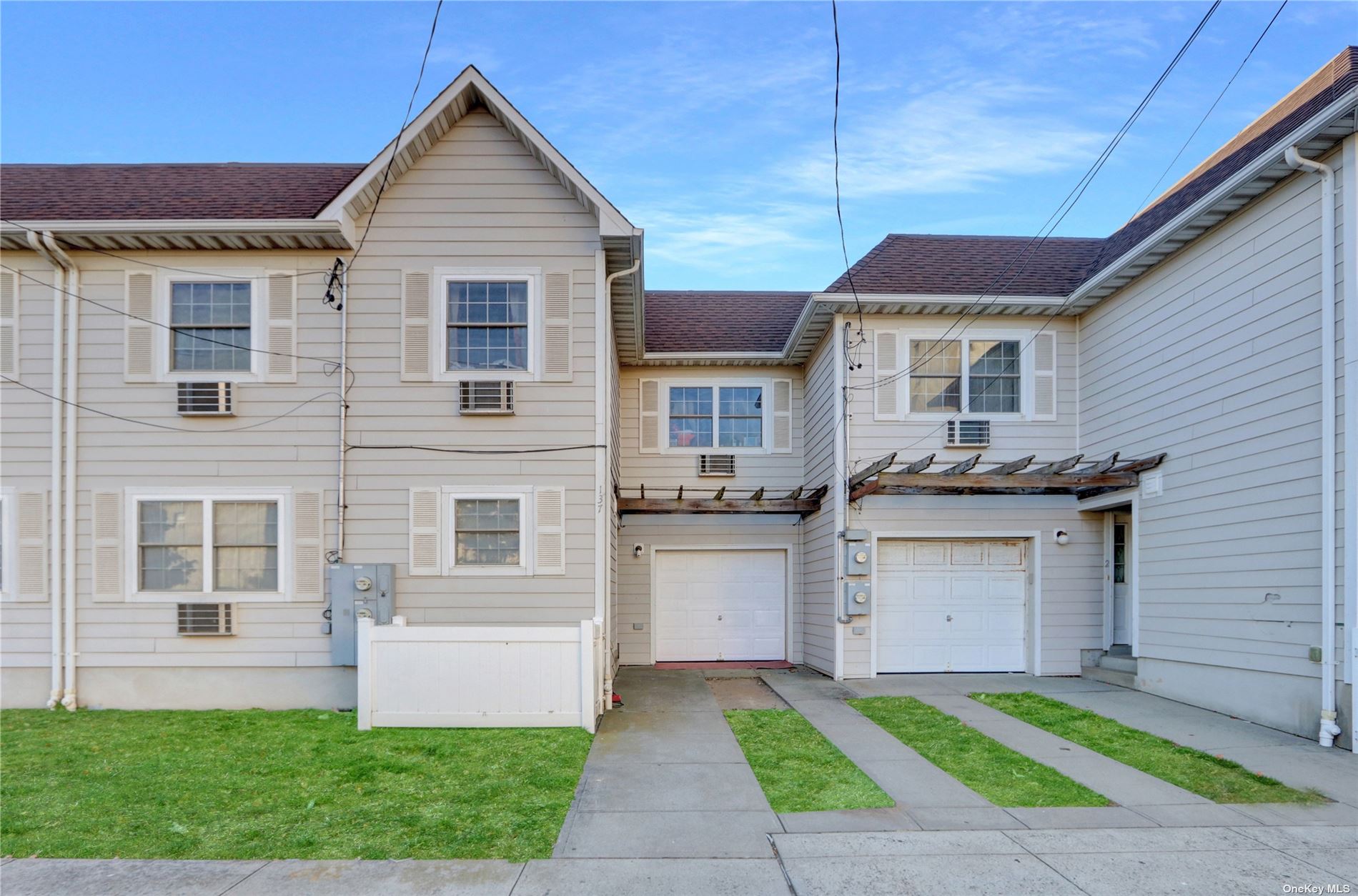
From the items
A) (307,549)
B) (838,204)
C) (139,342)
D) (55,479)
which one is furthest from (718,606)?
(55,479)

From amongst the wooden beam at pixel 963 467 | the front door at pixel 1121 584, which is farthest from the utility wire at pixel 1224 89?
the front door at pixel 1121 584

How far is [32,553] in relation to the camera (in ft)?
32.3

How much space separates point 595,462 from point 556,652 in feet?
7.73

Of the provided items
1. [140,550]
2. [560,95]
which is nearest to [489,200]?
A: [560,95]

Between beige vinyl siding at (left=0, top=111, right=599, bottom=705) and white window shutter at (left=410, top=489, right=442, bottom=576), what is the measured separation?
12 cm

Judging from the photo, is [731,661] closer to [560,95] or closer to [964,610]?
[964,610]

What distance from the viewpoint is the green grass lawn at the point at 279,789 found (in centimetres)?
514

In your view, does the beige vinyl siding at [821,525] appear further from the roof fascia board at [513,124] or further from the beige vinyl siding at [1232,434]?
the roof fascia board at [513,124]

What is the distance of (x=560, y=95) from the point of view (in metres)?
10.4

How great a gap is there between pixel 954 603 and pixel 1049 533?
1.64m

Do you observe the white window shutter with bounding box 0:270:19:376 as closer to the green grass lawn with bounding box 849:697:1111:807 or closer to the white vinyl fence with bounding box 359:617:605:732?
the white vinyl fence with bounding box 359:617:605:732

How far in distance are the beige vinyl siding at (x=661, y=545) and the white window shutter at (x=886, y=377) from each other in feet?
9.57

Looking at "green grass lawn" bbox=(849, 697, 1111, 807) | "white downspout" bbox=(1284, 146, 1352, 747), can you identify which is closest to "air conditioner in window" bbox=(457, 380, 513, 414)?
"green grass lawn" bbox=(849, 697, 1111, 807)

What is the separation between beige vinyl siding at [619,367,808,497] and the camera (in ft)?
46.2
